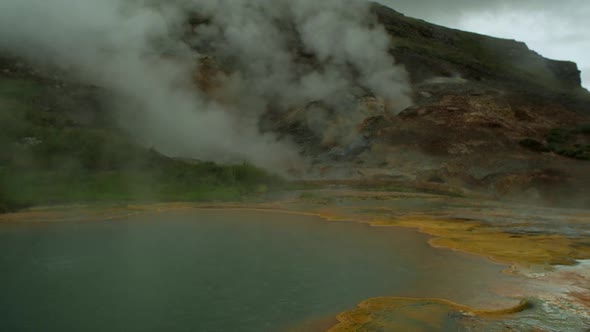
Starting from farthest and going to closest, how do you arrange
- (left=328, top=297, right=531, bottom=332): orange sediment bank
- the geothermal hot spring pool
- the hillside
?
the hillside → the geothermal hot spring pool → (left=328, top=297, right=531, bottom=332): orange sediment bank

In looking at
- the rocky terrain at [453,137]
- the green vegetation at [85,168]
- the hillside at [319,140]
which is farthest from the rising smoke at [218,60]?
the green vegetation at [85,168]

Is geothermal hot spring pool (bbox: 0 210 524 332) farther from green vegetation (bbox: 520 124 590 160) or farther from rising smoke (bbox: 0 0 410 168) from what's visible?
green vegetation (bbox: 520 124 590 160)

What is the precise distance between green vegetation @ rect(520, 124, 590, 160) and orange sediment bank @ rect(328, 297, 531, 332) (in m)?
22.8

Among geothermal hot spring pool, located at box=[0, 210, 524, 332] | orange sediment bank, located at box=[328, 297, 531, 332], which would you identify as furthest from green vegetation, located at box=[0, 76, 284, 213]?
orange sediment bank, located at box=[328, 297, 531, 332]

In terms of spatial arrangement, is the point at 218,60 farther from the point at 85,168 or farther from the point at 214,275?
the point at 214,275

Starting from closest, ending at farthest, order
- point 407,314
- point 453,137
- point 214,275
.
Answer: point 407,314 < point 214,275 < point 453,137

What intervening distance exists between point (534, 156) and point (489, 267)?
19.2 m

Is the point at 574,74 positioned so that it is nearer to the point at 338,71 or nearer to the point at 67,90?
the point at 338,71

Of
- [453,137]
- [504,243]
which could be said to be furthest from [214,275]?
[453,137]

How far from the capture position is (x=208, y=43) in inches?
1487

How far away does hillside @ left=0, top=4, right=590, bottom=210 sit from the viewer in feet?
69.7

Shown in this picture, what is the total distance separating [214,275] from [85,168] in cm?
1511

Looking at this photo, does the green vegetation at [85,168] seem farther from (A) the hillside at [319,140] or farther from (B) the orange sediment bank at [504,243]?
(B) the orange sediment bank at [504,243]

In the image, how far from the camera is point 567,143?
28.8m
